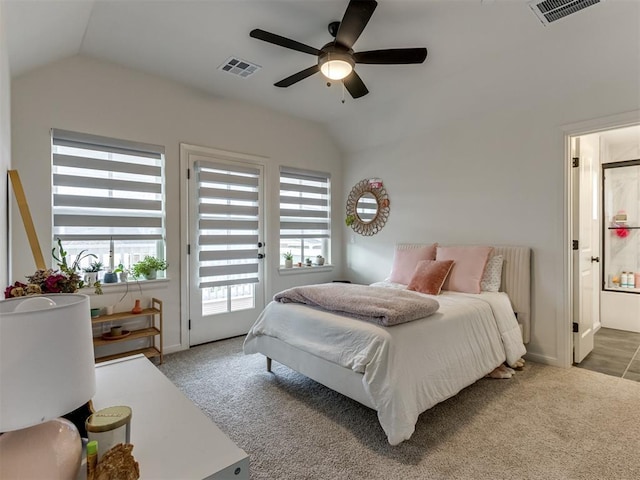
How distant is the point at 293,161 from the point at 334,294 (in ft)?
8.28

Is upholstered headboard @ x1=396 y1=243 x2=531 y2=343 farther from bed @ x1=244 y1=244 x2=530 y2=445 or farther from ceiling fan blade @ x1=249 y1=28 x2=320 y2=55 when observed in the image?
ceiling fan blade @ x1=249 y1=28 x2=320 y2=55

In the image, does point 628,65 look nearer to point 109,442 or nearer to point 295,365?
point 295,365

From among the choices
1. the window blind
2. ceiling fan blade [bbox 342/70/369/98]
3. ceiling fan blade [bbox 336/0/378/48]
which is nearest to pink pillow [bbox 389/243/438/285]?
the window blind

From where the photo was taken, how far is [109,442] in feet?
2.61

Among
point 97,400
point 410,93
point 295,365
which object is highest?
point 410,93

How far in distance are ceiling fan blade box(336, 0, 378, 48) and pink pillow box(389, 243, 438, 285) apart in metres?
2.27

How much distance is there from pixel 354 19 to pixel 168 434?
232cm

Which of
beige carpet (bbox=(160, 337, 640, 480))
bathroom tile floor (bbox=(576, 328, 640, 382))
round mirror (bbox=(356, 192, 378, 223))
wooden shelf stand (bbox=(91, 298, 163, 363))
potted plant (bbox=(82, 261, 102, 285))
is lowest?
bathroom tile floor (bbox=(576, 328, 640, 382))

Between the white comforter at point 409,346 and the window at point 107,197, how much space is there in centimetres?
159

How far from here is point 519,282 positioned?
3.19m

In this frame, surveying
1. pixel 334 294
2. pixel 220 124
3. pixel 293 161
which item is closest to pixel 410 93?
pixel 293 161

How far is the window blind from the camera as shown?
4508mm

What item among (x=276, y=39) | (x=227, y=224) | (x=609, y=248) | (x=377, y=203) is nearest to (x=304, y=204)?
(x=377, y=203)

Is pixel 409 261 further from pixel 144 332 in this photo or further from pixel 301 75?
pixel 144 332
